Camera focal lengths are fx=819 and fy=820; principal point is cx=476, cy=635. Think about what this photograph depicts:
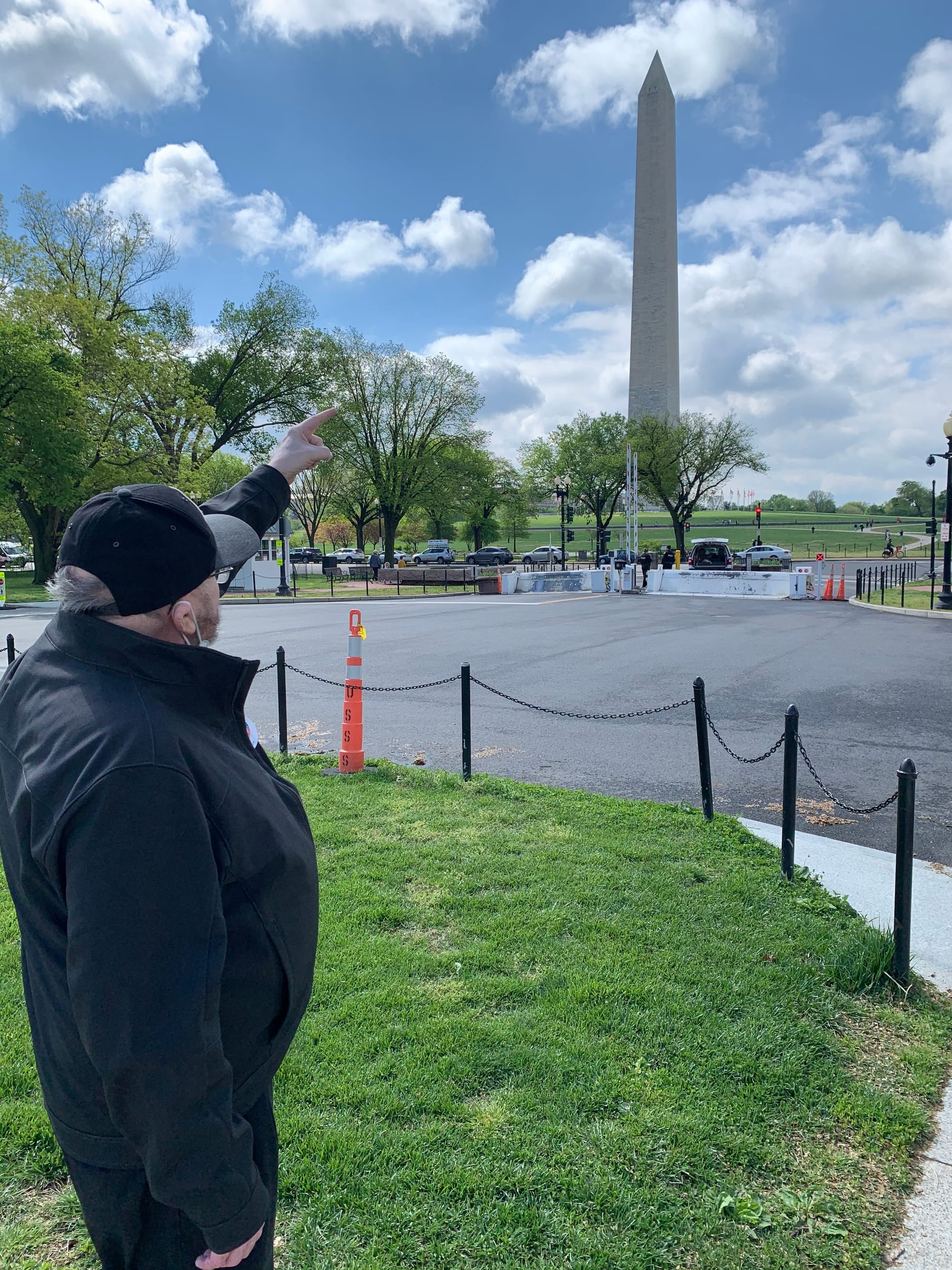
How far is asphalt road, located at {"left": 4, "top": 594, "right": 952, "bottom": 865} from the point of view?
7.05 meters

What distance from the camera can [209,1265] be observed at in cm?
145

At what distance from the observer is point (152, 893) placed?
1303mm

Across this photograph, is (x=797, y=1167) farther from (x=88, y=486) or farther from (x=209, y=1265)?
(x=88, y=486)

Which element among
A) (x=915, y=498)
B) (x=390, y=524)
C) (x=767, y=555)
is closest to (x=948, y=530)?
(x=767, y=555)

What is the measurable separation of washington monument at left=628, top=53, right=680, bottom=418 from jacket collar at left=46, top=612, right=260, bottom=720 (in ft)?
190

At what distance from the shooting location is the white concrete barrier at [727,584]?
3119 cm

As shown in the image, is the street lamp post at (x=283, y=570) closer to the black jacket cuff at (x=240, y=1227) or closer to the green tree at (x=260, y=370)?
the green tree at (x=260, y=370)

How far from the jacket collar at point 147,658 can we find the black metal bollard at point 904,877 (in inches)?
134

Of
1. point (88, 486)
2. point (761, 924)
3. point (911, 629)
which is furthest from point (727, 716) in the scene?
point (88, 486)

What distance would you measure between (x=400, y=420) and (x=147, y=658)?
59253 mm

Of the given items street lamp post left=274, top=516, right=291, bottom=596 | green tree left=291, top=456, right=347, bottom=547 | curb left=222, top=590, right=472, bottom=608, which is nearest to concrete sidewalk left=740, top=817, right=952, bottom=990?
curb left=222, top=590, right=472, bottom=608

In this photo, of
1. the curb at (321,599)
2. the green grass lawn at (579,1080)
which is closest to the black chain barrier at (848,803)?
the green grass lawn at (579,1080)

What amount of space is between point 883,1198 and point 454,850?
3.06 metres

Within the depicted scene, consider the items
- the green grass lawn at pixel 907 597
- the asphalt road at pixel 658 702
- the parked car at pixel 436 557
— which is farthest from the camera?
the parked car at pixel 436 557
